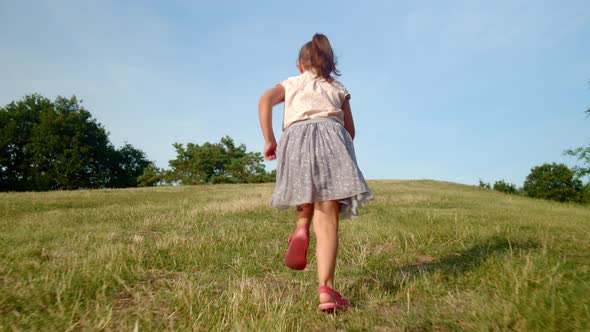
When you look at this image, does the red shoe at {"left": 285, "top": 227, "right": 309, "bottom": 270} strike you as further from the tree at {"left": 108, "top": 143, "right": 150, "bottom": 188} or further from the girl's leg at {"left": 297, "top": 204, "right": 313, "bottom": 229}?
the tree at {"left": 108, "top": 143, "right": 150, "bottom": 188}

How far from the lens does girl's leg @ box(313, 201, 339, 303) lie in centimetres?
275

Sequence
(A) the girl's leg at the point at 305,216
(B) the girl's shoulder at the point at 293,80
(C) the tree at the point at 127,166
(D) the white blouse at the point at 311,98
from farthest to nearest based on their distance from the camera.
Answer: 1. (C) the tree at the point at 127,166
2. (B) the girl's shoulder at the point at 293,80
3. (D) the white blouse at the point at 311,98
4. (A) the girl's leg at the point at 305,216

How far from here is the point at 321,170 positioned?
9.80 feet


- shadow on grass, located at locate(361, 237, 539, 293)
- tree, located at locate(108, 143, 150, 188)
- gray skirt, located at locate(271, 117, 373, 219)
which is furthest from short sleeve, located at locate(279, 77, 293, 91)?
tree, located at locate(108, 143, 150, 188)

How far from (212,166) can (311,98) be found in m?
58.1

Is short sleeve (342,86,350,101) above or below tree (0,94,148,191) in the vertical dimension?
below

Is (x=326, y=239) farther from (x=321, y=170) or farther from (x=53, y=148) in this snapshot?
(x=53, y=148)

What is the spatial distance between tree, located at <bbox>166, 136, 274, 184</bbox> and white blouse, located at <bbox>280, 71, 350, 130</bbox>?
52.5 metres

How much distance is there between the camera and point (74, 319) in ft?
8.21

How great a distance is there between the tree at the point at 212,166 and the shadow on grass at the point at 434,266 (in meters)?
51.5

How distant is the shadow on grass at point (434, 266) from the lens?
334cm

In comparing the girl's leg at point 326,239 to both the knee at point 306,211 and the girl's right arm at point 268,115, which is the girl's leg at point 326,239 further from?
the girl's right arm at point 268,115

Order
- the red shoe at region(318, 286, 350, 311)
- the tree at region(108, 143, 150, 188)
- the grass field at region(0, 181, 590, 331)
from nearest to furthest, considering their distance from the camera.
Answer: the grass field at region(0, 181, 590, 331)
the red shoe at region(318, 286, 350, 311)
the tree at region(108, 143, 150, 188)

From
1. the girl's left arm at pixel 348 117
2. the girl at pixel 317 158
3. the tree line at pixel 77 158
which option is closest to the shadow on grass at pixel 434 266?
the girl at pixel 317 158
